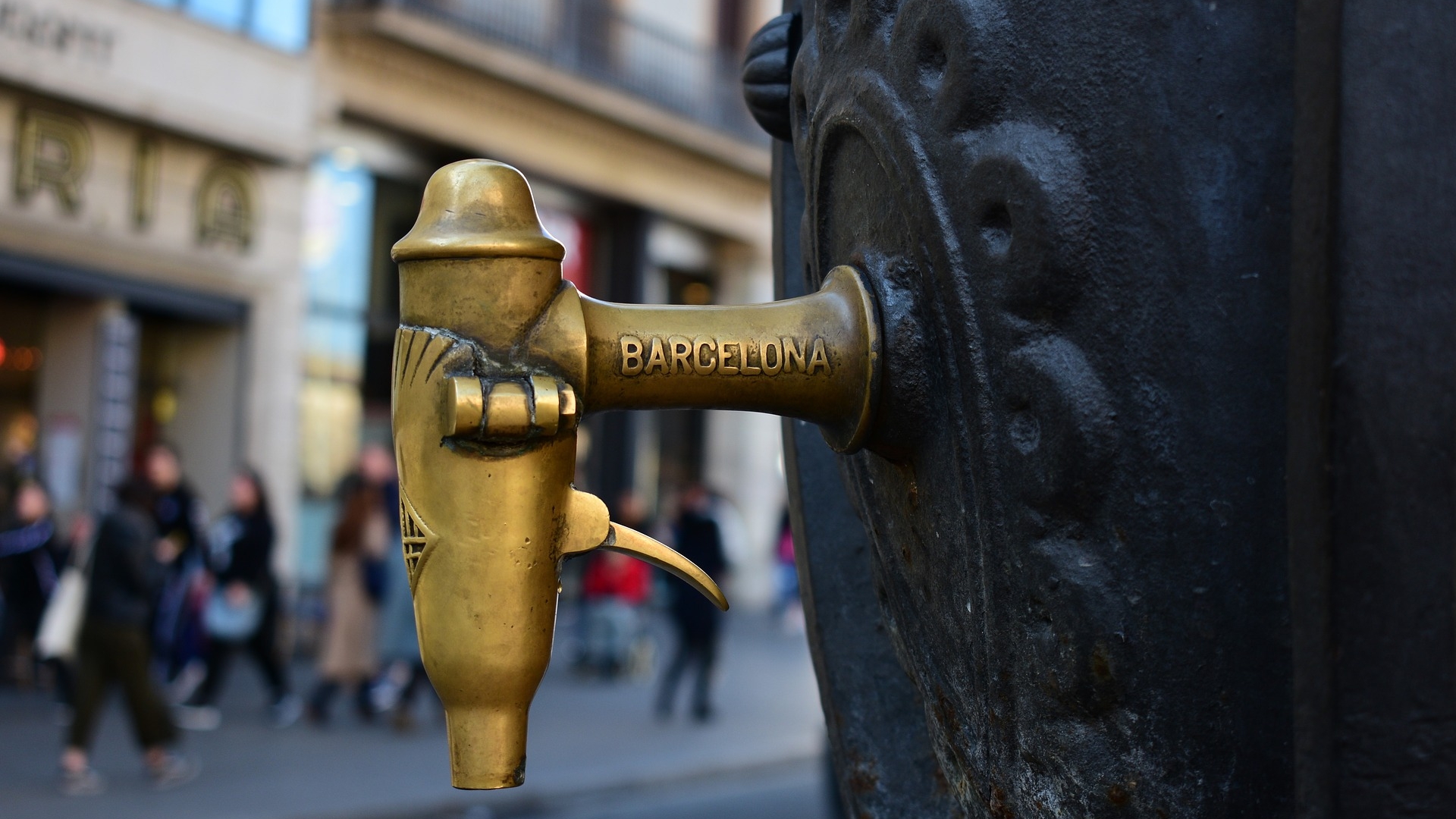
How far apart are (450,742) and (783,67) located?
2.01ft

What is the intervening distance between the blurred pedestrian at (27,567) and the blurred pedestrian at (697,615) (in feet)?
14.8

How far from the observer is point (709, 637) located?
11.5 m

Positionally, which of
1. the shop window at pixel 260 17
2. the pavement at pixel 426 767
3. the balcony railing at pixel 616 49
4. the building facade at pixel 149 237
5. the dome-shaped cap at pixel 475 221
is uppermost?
the balcony railing at pixel 616 49

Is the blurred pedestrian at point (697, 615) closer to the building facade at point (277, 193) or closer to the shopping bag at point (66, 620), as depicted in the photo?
the building facade at point (277, 193)

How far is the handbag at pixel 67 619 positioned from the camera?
8.55 metres

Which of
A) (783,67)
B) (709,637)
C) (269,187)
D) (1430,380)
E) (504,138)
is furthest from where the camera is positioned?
(504,138)

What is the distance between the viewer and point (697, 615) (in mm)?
11438

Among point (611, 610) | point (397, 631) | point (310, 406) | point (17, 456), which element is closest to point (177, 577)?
point (397, 631)

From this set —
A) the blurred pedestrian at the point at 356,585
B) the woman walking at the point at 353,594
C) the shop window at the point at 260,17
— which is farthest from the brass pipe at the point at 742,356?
the shop window at the point at 260,17

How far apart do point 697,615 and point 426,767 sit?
291 centimetres

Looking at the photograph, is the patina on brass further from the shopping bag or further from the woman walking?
the woman walking

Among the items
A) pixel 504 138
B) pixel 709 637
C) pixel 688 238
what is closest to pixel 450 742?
pixel 709 637

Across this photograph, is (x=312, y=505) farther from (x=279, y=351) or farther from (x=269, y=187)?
(x=269, y=187)

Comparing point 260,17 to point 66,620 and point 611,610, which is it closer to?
point 611,610
